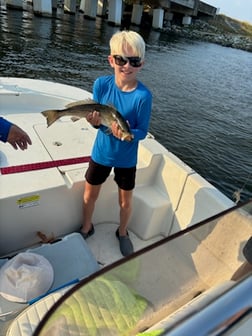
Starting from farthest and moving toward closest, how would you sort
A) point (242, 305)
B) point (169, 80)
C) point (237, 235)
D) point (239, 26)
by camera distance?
point (239, 26)
point (169, 80)
point (237, 235)
point (242, 305)

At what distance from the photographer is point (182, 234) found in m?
1.14

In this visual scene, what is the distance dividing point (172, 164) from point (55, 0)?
3722 cm

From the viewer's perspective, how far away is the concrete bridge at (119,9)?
1117 inches

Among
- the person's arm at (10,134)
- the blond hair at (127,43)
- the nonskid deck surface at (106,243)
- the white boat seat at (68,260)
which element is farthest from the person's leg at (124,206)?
the blond hair at (127,43)

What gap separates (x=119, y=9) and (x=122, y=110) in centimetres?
3494

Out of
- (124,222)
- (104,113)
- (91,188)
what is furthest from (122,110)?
(124,222)

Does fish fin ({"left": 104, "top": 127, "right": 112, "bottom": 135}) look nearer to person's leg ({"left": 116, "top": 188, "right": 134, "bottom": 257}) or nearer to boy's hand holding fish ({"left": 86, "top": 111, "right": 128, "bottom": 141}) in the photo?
boy's hand holding fish ({"left": 86, "top": 111, "right": 128, "bottom": 141})

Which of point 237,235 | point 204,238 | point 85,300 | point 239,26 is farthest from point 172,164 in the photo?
point 239,26

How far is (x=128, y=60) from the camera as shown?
2.32m

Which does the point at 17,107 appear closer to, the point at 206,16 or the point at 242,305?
the point at 242,305

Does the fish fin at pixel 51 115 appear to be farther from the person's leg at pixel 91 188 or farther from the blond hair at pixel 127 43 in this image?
the blond hair at pixel 127 43

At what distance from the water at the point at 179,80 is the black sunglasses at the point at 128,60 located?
19.5 feet

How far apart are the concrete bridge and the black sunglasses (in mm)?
29725

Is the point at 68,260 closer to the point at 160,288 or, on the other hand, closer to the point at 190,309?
the point at 160,288
